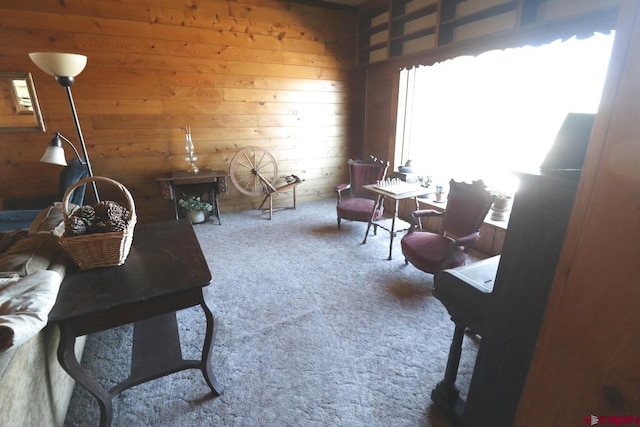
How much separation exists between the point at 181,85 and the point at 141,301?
125 inches

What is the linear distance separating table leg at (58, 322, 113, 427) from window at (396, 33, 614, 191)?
257 centimetres

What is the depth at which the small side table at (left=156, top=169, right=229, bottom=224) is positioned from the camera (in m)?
3.41

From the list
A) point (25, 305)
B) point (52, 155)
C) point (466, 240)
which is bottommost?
point (466, 240)

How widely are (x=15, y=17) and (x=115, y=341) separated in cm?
325

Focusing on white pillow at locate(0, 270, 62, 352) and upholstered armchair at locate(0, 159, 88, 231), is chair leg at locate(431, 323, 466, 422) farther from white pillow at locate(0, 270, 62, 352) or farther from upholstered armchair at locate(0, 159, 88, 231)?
upholstered armchair at locate(0, 159, 88, 231)

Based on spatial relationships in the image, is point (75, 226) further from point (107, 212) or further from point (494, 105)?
point (494, 105)

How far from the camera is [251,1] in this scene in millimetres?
3650

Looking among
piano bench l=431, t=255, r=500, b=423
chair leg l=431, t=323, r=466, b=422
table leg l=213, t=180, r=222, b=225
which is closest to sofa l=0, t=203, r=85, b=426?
piano bench l=431, t=255, r=500, b=423

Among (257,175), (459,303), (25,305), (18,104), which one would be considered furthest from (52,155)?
(459,303)

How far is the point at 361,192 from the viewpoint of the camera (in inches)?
144

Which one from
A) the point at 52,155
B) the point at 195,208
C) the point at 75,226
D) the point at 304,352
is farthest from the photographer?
the point at 195,208

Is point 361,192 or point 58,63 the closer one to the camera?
point 58,63

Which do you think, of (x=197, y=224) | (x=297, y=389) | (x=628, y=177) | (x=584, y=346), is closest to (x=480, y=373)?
(x=584, y=346)

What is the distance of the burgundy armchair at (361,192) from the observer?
326cm
